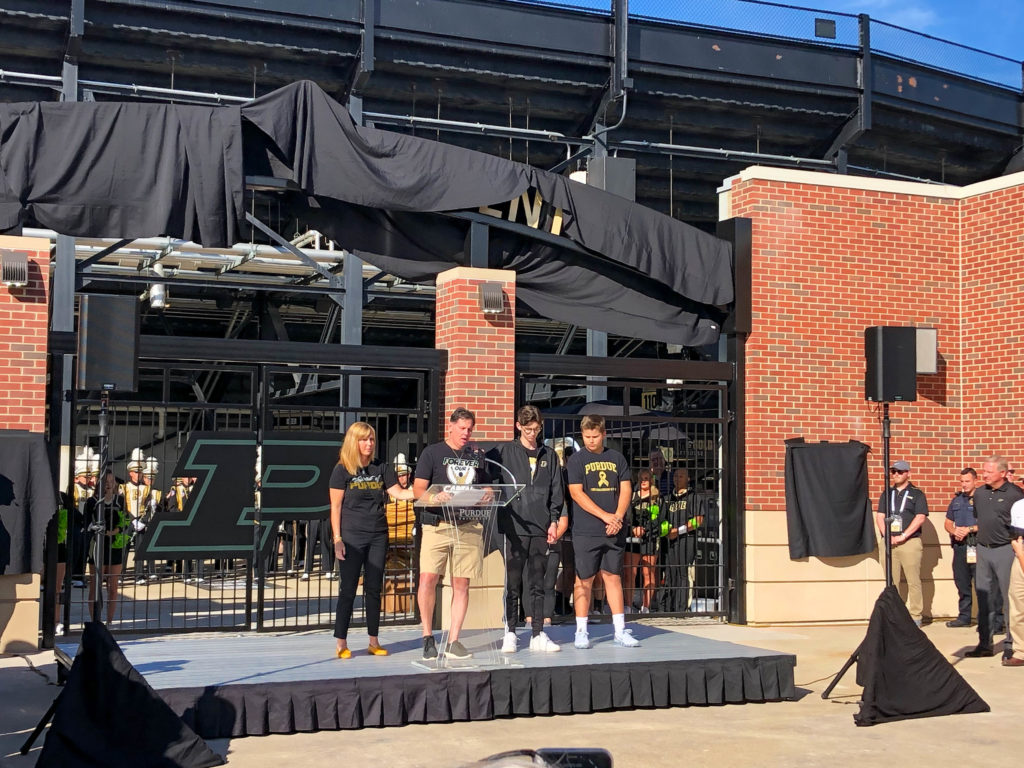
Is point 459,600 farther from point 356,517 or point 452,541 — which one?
point 356,517

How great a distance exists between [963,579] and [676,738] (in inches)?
263

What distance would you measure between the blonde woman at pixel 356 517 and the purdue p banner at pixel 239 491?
2.22 meters

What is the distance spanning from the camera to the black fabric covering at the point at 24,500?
992 cm

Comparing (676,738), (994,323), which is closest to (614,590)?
(676,738)

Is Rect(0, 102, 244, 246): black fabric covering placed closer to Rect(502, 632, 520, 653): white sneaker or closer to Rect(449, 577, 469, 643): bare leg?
Rect(449, 577, 469, 643): bare leg

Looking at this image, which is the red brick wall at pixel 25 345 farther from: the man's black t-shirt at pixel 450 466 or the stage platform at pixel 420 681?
the man's black t-shirt at pixel 450 466

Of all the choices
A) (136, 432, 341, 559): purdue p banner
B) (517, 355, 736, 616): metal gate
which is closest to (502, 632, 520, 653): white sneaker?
(136, 432, 341, 559): purdue p banner

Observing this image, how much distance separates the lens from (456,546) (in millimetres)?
8492

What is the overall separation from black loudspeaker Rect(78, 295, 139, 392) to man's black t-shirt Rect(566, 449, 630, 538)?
3457 millimetres

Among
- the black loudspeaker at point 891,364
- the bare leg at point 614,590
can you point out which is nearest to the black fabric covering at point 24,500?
the bare leg at point 614,590

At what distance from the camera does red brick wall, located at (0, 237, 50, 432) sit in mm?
10141

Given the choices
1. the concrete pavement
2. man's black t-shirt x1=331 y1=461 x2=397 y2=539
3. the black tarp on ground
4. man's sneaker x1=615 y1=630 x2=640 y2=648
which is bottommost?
the concrete pavement

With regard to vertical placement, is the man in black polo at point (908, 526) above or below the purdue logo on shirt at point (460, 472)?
below

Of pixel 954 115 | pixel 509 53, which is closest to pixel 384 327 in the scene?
pixel 509 53
